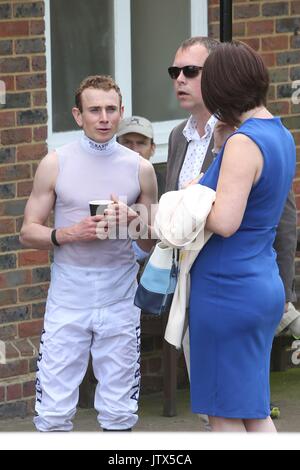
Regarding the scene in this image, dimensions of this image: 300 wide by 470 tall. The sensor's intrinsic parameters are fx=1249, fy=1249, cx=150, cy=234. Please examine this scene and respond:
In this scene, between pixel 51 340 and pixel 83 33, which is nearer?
pixel 51 340

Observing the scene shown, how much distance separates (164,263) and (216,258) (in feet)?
0.81

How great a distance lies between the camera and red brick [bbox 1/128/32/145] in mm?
6520

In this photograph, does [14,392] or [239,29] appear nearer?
[14,392]

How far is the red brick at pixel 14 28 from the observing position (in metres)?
6.46

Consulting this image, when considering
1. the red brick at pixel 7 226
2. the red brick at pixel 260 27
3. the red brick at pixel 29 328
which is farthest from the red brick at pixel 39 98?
the red brick at pixel 260 27

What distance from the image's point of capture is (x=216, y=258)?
4379mm

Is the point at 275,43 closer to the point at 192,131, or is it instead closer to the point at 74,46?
the point at 74,46

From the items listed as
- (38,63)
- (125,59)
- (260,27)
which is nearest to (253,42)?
(260,27)

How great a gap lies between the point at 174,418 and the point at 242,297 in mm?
2524

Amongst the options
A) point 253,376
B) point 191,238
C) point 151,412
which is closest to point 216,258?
point 191,238

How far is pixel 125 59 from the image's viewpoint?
7.13 metres

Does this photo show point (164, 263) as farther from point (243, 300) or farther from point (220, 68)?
point (220, 68)

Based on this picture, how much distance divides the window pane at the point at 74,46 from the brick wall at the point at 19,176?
208 mm

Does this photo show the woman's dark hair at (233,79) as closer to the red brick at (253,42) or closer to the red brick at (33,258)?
the red brick at (33,258)
